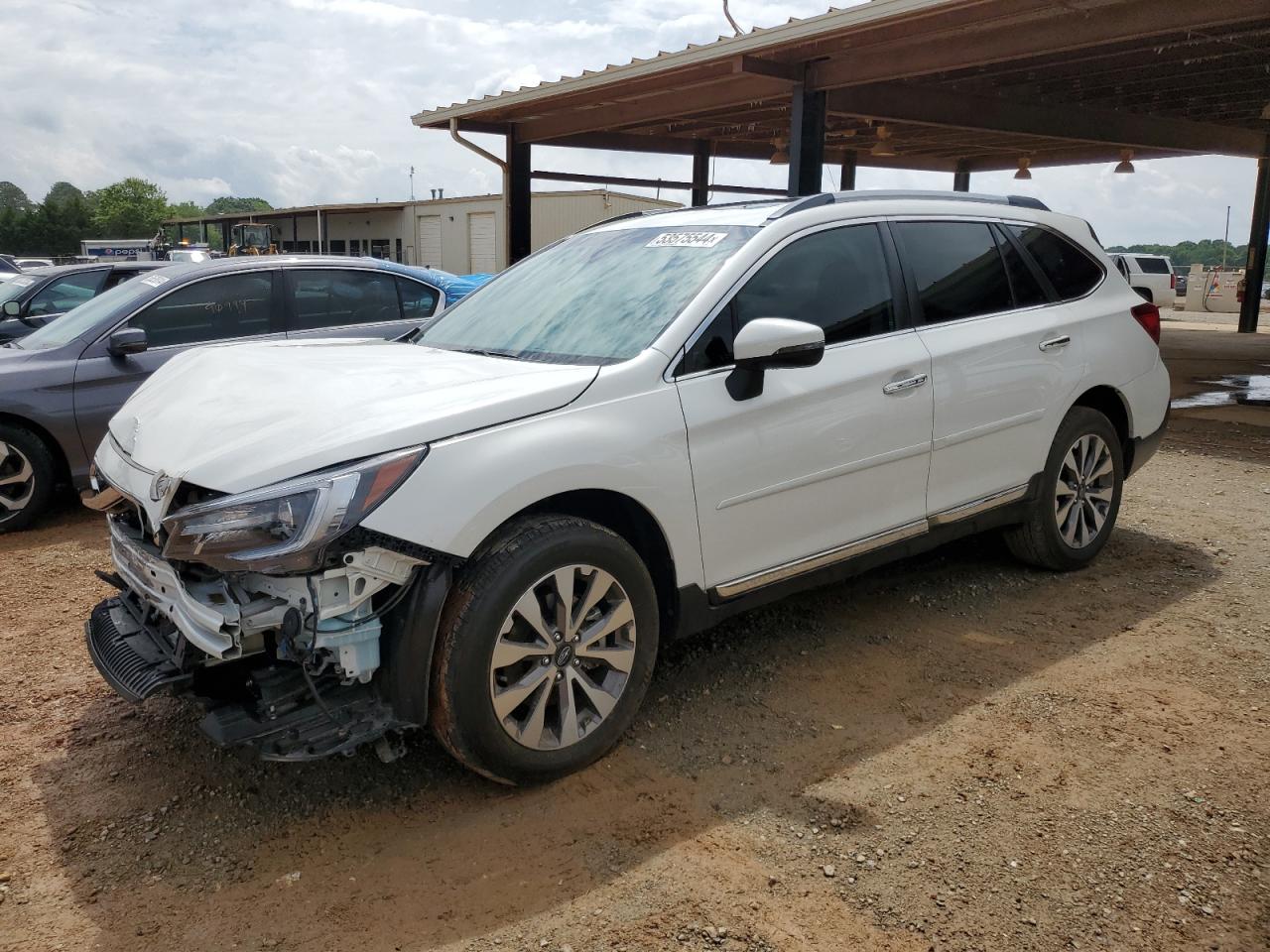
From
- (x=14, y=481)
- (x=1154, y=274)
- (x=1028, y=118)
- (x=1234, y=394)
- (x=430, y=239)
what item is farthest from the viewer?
(x=430, y=239)

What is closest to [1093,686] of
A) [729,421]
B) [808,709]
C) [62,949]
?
[808,709]

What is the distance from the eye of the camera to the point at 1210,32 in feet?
31.8

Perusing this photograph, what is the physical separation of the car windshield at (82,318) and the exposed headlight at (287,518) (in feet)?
14.7

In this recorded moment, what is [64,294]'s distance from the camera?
9047mm

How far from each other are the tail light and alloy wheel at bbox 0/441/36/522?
6297mm

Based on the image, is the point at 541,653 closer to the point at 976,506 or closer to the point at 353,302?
the point at 976,506

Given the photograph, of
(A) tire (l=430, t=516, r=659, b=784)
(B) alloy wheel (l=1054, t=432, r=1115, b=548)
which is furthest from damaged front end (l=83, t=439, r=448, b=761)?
(B) alloy wheel (l=1054, t=432, r=1115, b=548)

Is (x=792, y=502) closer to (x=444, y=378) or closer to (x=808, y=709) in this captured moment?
(x=808, y=709)

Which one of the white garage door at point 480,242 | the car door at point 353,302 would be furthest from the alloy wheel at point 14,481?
the white garage door at point 480,242

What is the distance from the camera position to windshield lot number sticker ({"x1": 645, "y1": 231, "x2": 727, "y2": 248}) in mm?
3785

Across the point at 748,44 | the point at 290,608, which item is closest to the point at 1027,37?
the point at 748,44

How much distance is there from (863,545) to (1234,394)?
9722mm

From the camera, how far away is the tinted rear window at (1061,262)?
4.80 m

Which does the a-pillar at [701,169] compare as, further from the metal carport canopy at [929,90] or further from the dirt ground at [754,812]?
the dirt ground at [754,812]
